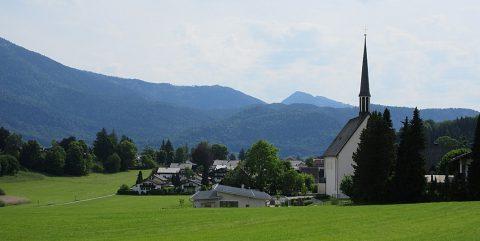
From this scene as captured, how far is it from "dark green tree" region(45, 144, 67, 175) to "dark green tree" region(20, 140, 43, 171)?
4.75 feet

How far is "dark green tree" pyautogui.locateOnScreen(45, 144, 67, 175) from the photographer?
14438 cm

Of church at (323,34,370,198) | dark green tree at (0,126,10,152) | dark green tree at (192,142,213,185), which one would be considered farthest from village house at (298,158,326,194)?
dark green tree at (0,126,10,152)

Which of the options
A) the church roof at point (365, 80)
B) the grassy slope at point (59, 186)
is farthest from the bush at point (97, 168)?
the church roof at point (365, 80)

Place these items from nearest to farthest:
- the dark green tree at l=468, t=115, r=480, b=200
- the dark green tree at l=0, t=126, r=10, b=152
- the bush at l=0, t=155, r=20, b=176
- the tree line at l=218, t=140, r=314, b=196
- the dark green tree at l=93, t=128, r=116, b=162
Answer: the dark green tree at l=468, t=115, r=480, b=200 → the tree line at l=218, t=140, r=314, b=196 → the bush at l=0, t=155, r=20, b=176 → the dark green tree at l=0, t=126, r=10, b=152 → the dark green tree at l=93, t=128, r=116, b=162

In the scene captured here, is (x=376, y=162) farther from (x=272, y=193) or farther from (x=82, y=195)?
(x=82, y=195)

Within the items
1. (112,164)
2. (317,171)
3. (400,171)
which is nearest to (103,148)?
(112,164)

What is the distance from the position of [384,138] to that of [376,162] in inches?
90.6

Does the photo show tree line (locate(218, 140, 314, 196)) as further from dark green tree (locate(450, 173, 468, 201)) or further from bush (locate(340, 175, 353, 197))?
dark green tree (locate(450, 173, 468, 201))

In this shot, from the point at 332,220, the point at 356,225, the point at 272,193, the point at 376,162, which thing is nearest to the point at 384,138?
the point at 376,162

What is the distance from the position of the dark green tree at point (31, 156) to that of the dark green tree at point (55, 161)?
145 cm

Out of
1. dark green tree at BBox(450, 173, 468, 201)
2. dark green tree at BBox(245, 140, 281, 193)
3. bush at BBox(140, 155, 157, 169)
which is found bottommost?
dark green tree at BBox(450, 173, 468, 201)

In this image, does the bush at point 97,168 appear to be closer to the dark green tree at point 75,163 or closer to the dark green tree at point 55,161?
the dark green tree at point 75,163

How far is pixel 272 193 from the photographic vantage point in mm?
96312

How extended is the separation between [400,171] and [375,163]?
2451 millimetres
